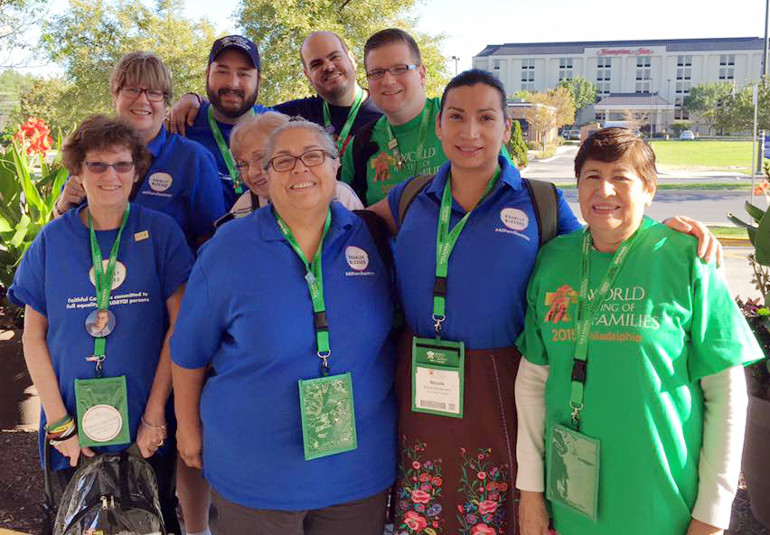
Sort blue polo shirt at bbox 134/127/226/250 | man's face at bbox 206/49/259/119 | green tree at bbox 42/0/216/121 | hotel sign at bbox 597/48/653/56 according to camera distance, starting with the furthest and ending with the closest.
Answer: hotel sign at bbox 597/48/653/56 → green tree at bbox 42/0/216/121 → man's face at bbox 206/49/259/119 → blue polo shirt at bbox 134/127/226/250

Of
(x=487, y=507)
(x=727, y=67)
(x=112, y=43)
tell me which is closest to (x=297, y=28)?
(x=112, y=43)

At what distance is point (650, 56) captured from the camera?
103625 mm

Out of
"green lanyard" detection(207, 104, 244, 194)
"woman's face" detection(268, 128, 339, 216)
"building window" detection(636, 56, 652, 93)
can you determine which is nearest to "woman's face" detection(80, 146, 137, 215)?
"woman's face" detection(268, 128, 339, 216)

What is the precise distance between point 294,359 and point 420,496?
645mm

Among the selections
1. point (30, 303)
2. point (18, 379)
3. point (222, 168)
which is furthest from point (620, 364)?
point (18, 379)

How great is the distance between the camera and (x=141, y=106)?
2924 millimetres

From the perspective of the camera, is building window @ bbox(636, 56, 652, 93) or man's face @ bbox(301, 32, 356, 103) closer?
man's face @ bbox(301, 32, 356, 103)

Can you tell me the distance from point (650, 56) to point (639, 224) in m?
114

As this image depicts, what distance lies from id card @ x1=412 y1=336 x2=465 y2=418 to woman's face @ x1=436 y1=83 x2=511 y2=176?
62 centimetres

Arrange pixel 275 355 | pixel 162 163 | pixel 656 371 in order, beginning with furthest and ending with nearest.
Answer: pixel 162 163 < pixel 275 355 < pixel 656 371

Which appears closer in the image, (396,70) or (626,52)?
(396,70)

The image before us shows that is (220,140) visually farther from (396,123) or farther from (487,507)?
(487,507)

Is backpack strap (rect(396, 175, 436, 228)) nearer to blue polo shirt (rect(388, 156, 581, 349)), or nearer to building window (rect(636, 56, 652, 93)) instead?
blue polo shirt (rect(388, 156, 581, 349))

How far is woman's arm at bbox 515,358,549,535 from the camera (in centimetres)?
206
